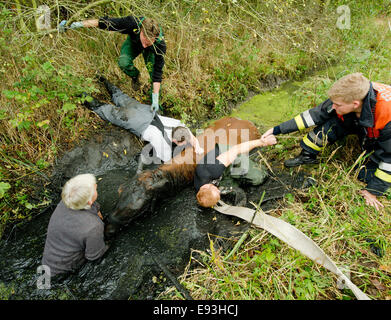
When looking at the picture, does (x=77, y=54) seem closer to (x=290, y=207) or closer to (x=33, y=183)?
(x=33, y=183)

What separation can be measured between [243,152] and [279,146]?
638mm

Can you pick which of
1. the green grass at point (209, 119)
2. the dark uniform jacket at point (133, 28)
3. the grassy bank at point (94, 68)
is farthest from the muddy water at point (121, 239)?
the dark uniform jacket at point (133, 28)

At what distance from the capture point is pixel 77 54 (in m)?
3.63

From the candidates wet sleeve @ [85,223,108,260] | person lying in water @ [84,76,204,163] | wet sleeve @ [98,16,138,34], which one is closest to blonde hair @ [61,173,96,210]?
wet sleeve @ [85,223,108,260]

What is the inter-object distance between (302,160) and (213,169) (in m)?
1.37

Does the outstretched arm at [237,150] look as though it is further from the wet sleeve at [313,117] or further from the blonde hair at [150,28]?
the blonde hair at [150,28]

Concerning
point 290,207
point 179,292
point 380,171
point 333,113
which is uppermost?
point 333,113

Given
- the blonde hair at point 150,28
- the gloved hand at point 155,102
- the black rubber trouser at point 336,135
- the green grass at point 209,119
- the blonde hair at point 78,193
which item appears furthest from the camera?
the gloved hand at point 155,102

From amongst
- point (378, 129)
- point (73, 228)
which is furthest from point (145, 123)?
point (378, 129)

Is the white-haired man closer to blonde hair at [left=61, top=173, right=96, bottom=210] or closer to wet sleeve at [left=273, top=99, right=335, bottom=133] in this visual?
blonde hair at [left=61, top=173, right=96, bottom=210]

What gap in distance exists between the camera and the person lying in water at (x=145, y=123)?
11.0 feet

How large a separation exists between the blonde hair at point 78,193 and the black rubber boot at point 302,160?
8.85 ft
